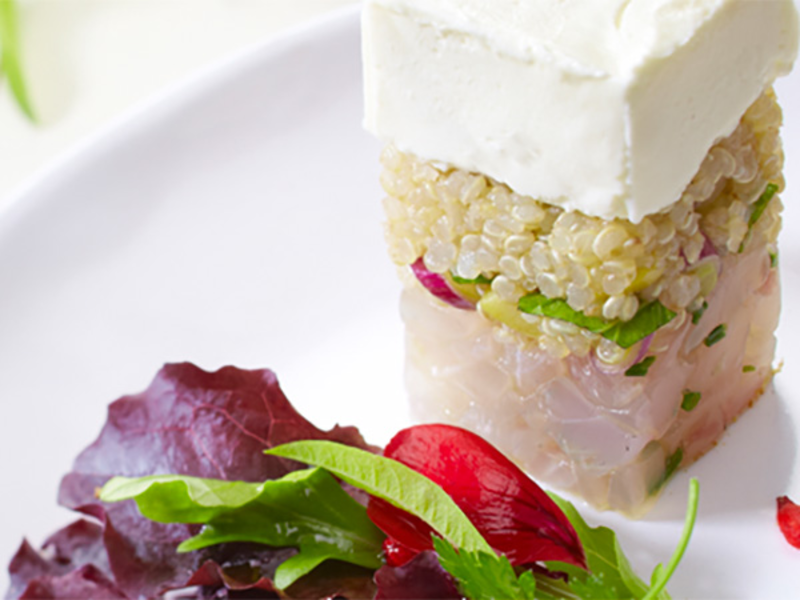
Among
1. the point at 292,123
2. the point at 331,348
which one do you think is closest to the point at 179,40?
the point at 292,123

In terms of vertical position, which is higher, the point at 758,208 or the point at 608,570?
the point at 758,208

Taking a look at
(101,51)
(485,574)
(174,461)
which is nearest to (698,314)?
(485,574)

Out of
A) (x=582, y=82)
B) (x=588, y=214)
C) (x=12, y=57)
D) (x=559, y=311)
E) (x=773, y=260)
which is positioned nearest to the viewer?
(x=582, y=82)

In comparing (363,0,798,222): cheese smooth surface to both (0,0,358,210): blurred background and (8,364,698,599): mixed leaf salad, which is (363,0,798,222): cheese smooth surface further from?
(0,0,358,210): blurred background

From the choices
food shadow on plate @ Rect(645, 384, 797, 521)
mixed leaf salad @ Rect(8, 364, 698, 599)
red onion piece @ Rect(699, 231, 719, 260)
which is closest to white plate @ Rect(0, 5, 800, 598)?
food shadow on plate @ Rect(645, 384, 797, 521)

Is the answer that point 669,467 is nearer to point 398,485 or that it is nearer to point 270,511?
point 398,485

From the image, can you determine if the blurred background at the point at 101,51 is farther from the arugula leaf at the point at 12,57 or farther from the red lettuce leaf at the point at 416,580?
the red lettuce leaf at the point at 416,580
